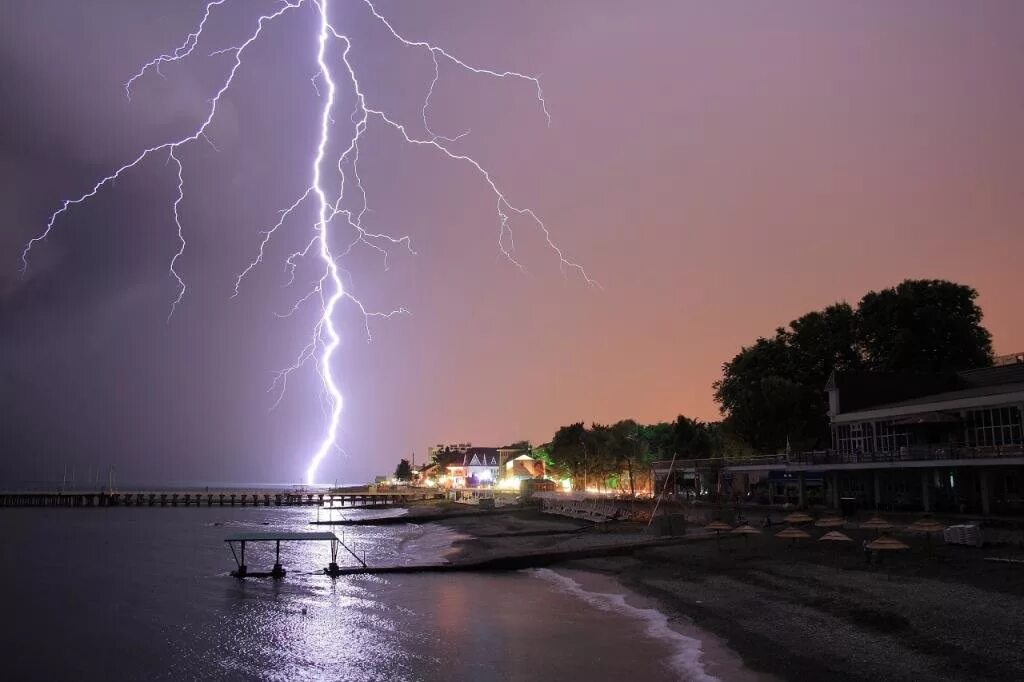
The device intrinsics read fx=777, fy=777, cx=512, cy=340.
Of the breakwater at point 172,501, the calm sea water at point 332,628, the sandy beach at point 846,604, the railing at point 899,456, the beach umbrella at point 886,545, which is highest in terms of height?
the railing at point 899,456

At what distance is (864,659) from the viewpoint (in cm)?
1688

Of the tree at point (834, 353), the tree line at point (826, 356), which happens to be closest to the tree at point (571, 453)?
the tree line at point (826, 356)

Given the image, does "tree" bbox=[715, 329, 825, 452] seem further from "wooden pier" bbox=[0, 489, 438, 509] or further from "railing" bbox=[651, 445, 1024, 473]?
"wooden pier" bbox=[0, 489, 438, 509]

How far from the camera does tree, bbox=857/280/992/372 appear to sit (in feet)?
203

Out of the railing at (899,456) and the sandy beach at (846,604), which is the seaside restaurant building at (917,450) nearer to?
the railing at (899,456)

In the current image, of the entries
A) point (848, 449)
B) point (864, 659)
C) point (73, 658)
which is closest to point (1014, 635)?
point (864, 659)

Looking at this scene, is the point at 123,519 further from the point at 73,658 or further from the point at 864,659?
the point at 864,659

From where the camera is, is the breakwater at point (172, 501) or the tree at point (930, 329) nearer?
the tree at point (930, 329)

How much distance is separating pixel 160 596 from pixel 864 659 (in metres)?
29.7

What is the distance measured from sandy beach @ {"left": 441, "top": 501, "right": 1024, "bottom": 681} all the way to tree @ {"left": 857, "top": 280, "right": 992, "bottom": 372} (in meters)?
34.0

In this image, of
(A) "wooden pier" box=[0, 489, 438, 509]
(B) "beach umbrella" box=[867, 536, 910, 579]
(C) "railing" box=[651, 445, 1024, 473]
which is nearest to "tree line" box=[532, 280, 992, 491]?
(C) "railing" box=[651, 445, 1024, 473]

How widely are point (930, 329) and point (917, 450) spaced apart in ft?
94.7

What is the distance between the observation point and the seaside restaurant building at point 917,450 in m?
36.1

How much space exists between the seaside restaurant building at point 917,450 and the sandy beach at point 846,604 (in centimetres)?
723
